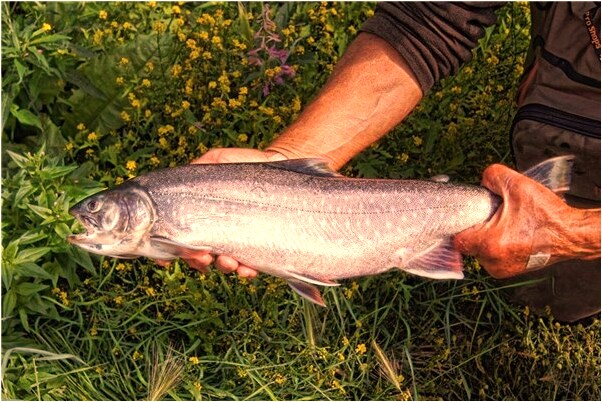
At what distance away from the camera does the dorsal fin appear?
2.98 meters

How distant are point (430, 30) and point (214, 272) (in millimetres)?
1392

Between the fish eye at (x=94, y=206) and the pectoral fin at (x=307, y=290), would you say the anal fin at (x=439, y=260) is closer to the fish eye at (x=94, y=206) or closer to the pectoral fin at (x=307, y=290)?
the pectoral fin at (x=307, y=290)

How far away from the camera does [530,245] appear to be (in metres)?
3.10

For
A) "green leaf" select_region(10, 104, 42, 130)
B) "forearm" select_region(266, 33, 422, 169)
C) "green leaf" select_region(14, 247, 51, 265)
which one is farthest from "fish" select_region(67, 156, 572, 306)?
"green leaf" select_region(10, 104, 42, 130)

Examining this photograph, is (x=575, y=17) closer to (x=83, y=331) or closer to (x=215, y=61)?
(x=215, y=61)

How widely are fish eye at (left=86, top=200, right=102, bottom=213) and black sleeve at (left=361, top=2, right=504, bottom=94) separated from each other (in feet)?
4.40

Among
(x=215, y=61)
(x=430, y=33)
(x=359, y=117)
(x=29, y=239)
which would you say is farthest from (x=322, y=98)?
(x=29, y=239)

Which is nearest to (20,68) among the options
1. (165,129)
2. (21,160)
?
(21,160)

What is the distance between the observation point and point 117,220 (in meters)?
2.90

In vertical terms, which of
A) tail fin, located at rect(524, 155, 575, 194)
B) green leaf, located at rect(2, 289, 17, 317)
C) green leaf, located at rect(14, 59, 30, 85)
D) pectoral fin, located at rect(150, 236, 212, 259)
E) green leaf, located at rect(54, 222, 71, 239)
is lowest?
green leaf, located at rect(2, 289, 17, 317)

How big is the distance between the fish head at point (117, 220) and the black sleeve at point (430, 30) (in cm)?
124

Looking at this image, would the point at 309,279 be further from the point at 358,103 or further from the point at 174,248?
the point at 358,103

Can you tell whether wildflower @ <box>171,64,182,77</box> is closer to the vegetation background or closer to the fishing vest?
the vegetation background

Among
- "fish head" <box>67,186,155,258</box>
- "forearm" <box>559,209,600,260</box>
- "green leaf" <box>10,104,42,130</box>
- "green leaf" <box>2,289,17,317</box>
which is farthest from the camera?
"green leaf" <box>10,104,42,130</box>
